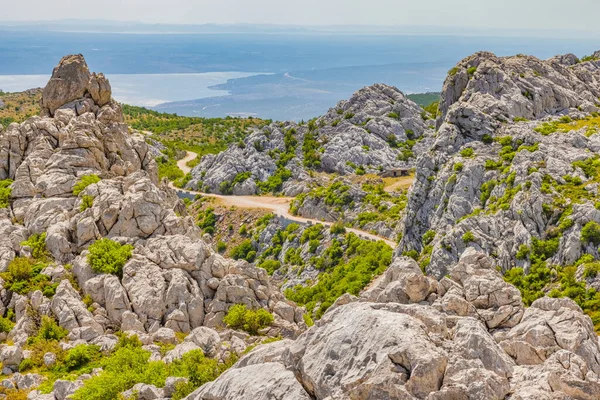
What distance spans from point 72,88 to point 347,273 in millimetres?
29924

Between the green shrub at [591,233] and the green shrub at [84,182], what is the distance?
105 ft

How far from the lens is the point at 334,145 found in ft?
304

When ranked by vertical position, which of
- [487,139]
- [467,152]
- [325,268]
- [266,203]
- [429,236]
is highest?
[487,139]

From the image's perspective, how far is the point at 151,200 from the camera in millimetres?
32312

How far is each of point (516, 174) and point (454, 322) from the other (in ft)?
103

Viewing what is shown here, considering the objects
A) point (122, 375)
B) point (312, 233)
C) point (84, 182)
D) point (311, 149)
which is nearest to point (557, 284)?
point (122, 375)

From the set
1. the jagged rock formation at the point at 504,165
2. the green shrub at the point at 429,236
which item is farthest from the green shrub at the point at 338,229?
the green shrub at the point at 429,236

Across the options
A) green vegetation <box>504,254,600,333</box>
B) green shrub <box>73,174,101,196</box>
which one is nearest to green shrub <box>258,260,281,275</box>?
green vegetation <box>504,254,600,333</box>

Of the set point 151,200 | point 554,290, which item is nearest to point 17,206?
point 151,200

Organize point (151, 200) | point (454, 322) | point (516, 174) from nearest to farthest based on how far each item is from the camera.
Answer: point (454, 322)
point (151, 200)
point (516, 174)

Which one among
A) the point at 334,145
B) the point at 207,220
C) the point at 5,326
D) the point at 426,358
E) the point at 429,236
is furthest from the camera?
the point at 334,145

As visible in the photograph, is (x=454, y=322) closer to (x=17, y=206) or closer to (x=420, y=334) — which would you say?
(x=420, y=334)

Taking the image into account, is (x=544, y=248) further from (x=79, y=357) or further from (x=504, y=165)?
(x=79, y=357)

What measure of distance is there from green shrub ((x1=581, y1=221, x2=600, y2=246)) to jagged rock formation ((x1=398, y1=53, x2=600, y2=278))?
507mm
